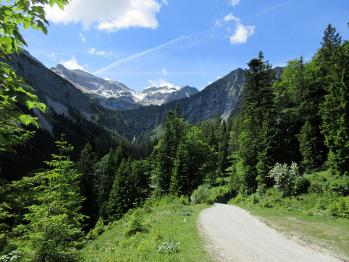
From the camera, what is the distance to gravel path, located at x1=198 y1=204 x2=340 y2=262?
15.3 meters

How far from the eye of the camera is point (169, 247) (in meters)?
16.4

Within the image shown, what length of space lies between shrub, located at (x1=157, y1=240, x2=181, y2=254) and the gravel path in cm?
178

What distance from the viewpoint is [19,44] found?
474 cm

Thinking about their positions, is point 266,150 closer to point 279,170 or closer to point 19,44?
point 279,170

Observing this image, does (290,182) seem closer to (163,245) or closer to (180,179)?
(180,179)

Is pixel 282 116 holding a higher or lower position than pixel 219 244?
higher

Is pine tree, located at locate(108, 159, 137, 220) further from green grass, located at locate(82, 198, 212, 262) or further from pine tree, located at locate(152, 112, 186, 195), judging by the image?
green grass, located at locate(82, 198, 212, 262)

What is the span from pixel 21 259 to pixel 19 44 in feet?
35.2

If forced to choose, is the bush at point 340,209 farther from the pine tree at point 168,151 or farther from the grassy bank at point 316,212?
the pine tree at point 168,151

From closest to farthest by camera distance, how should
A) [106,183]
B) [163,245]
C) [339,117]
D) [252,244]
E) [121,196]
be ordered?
[163,245], [252,244], [339,117], [121,196], [106,183]

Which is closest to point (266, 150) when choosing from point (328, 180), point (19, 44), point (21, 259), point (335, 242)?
point (328, 180)

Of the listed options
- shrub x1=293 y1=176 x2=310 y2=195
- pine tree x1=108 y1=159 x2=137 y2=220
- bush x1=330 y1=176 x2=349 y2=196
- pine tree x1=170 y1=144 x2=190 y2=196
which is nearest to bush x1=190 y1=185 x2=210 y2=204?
pine tree x1=170 y1=144 x2=190 y2=196

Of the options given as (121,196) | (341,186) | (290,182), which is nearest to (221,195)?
(121,196)

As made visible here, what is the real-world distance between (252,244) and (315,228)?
7.13 m
